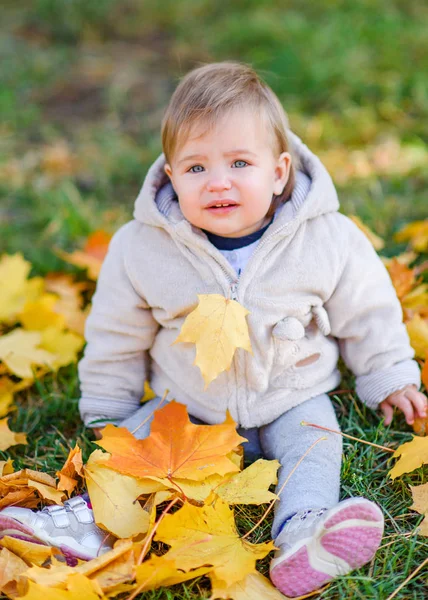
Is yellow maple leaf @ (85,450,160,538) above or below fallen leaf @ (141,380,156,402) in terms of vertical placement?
above

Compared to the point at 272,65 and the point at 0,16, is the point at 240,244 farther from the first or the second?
the point at 0,16

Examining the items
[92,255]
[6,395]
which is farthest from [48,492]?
[92,255]

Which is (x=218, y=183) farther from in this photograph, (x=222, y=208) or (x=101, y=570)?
(x=101, y=570)

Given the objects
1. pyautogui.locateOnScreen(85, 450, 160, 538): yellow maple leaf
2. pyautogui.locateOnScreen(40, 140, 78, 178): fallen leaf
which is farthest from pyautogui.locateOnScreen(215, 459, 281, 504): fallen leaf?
pyautogui.locateOnScreen(40, 140, 78, 178): fallen leaf

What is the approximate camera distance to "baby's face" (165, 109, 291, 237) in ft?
5.82

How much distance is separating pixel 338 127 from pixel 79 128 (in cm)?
149

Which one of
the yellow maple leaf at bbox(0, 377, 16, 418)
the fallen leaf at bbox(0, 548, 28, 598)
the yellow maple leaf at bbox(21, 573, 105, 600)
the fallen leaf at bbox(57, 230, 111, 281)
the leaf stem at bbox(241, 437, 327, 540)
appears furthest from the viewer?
the fallen leaf at bbox(57, 230, 111, 281)

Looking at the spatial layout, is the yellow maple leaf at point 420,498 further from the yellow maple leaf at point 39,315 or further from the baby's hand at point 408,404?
the yellow maple leaf at point 39,315

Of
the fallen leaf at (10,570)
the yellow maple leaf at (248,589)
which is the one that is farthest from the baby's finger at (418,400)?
the fallen leaf at (10,570)

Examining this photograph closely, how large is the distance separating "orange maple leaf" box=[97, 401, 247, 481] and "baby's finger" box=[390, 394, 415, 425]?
500 millimetres

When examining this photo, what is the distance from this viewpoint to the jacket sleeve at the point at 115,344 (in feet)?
6.64

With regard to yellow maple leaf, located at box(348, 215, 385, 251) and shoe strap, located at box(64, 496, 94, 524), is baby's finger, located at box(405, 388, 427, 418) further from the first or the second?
shoe strap, located at box(64, 496, 94, 524)

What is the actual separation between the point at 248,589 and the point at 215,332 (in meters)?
0.59

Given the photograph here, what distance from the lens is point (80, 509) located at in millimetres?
1707
